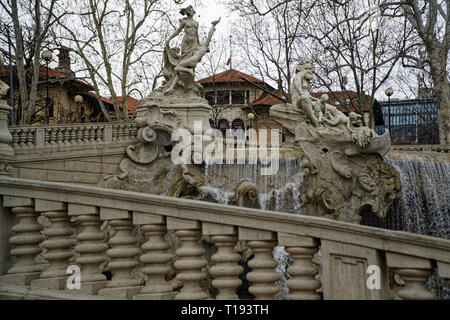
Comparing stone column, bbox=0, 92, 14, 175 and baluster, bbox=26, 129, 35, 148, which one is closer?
stone column, bbox=0, 92, 14, 175

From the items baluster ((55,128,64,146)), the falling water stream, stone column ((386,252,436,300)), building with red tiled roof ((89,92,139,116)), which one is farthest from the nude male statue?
building with red tiled roof ((89,92,139,116))

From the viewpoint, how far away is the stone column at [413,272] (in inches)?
127

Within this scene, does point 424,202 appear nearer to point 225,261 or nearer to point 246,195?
point 246,195

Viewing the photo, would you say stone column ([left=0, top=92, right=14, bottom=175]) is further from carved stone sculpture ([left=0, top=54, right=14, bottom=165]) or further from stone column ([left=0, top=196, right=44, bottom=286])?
stone column ([left=0, top=196, right=44, bottom=286])

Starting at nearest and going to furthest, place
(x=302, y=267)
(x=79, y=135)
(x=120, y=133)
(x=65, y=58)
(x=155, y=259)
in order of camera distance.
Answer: (x=302, y=267) < (x=155, y=259) < (x=79, y=135) < (x=120, y=133) < (x=65, y=58)

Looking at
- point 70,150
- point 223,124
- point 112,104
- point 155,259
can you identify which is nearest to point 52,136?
point 70,150

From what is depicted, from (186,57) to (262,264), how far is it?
13.7 meters

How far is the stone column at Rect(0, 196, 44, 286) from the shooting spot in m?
4.29

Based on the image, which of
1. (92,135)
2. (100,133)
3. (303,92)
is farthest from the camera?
(100,133)

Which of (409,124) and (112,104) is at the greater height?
(112,104)

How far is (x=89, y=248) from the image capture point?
160 inches

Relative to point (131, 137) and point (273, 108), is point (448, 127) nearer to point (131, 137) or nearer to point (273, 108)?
point (273, 108)

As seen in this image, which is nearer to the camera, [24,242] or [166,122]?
[24,242]

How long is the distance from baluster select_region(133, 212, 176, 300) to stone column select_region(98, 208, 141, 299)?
4.4 inches
